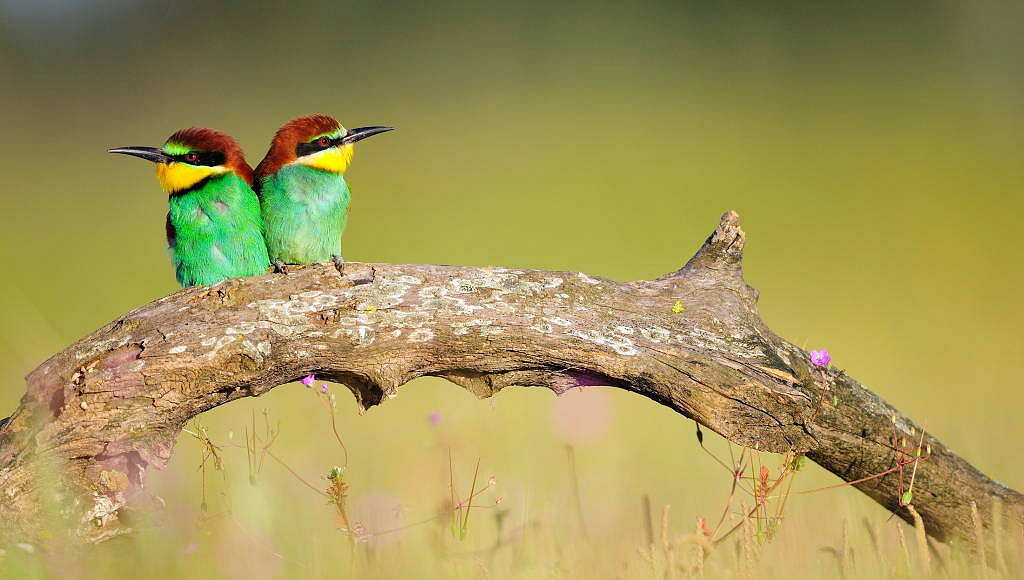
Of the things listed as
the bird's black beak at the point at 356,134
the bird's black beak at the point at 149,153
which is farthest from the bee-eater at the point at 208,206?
the bird's black beak at the point at 356,134

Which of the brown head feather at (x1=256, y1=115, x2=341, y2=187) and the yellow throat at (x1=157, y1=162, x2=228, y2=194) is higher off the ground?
the brown head feather at (x1=256, y1=115, x2=341, y2=187)

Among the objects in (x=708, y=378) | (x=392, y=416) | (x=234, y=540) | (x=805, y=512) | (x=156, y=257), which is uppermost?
(x=156, y=257)

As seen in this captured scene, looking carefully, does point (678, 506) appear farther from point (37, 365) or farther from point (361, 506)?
point (37, 365)

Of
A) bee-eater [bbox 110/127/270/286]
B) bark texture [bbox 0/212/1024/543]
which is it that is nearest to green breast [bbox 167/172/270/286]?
bee-eater [bbox 110/127/270/286]

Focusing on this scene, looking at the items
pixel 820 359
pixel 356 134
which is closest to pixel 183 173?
pixel 356 134

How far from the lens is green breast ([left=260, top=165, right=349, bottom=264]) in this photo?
2.93 meters

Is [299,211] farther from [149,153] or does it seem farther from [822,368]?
[822,368]

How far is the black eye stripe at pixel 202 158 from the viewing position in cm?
280

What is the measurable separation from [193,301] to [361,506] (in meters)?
0.72

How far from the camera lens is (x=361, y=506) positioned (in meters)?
2.60

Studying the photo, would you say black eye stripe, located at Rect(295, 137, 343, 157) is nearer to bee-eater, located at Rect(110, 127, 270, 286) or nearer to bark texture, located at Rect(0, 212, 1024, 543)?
bee-eater, located at Rect(110, 127, 270, 286)

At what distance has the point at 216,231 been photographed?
2.87 metres

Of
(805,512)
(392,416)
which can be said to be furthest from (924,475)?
(392,416)

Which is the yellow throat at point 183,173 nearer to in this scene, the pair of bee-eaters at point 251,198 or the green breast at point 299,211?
the pair of bee-eaters at point 251,198
